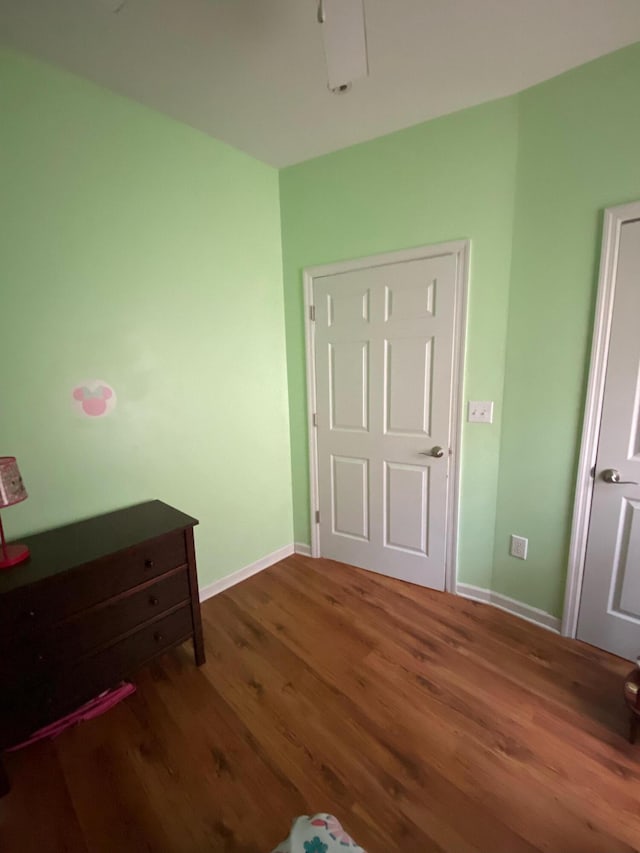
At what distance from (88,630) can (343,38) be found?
211 centimetres

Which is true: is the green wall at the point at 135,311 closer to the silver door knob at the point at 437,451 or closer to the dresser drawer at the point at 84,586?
the dresser drawer at the point at 84,586

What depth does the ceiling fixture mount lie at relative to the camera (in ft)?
2.92

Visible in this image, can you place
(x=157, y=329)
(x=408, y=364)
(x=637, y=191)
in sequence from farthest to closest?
(x=408, y=364), (x=157, y=329), (x=637, y=191)

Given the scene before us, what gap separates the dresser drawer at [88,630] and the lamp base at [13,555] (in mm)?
261

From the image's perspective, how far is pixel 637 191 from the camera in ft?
4.61

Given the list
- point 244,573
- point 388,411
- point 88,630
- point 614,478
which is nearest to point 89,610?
point 88,630

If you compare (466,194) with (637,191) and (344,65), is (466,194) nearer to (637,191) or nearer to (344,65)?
(637,191)

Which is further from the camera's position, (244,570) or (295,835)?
(244,570)

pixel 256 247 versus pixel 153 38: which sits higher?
pixel 153 38

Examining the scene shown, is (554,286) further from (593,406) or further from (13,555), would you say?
(13,555)

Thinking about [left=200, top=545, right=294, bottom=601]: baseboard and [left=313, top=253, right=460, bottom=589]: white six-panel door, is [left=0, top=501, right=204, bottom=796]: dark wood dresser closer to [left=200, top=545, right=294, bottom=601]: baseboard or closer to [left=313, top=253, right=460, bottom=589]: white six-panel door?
[left=200, top=545, right=294, bottom=601]: baseboard

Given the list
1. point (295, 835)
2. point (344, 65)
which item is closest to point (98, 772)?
point (295, 835)

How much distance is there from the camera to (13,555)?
4.17 ft

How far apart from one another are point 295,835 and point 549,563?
1.68 meters
